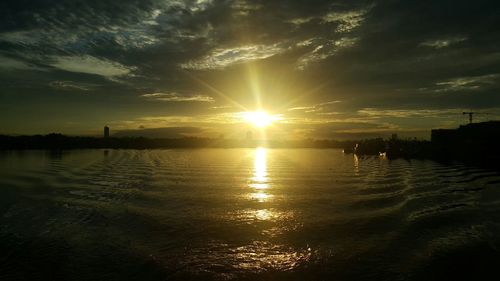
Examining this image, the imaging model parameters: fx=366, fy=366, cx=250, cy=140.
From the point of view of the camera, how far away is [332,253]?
640 inches

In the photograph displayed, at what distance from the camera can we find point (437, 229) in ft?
67.4

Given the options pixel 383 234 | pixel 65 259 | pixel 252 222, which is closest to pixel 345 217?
pixel 383 234

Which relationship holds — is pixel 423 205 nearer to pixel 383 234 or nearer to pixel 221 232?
pixel 383 234

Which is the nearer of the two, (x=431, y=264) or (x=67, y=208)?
(x=431, y=264)

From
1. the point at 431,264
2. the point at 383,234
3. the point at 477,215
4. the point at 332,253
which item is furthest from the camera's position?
the point at 477,215

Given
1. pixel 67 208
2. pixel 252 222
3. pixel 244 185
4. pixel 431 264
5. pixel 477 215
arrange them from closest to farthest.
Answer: pixel 431 264 < pixel 252 222 < pixel 477 215 < pixel 67 208 < pixel 244 185

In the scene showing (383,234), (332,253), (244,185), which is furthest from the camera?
(244,185)

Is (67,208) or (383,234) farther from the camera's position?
(67,208)

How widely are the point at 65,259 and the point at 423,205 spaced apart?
79.3 ft

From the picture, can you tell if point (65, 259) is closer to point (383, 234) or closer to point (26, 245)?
point (26, 245)

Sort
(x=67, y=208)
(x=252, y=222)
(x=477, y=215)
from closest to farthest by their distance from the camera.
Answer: (x=252, y=222)
(x=477, y=215)
(x=67, y=208)

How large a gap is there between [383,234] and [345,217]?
433cm

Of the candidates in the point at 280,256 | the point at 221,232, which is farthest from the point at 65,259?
the point at 280,256

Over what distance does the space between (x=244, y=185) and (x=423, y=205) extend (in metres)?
19.6
